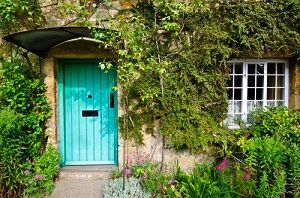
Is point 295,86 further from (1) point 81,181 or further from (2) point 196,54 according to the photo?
(1) point 81,181

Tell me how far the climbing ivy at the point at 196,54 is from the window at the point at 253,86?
1.02ft

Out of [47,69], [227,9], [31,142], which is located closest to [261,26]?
[227,9]

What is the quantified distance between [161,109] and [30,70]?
8.29 feet

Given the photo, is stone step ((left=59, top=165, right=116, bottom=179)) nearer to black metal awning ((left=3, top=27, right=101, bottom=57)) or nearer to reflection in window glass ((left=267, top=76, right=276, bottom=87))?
black metal awning ((left=3, top=27, right=101, bottom=57))

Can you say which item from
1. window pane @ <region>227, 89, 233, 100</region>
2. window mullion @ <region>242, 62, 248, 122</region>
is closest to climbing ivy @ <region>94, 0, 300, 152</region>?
window mullion @ <region>242, 62, 248, 122</region>

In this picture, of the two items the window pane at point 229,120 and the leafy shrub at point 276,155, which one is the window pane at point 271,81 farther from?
the window pane at point 229,120

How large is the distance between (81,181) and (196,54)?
3.21 meters

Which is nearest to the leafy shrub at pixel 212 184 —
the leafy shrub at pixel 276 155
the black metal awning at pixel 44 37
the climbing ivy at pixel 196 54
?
the leafy shrub at pixel 276 155

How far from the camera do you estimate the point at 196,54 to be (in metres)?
5.58

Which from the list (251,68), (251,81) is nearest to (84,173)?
(251,81)

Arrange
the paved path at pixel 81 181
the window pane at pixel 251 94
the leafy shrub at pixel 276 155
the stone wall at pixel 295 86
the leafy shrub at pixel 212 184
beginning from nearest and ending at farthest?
1. the leafy shrub at pixel 276 155
2. the leafy shrub at pixel 212 184
3. the paved path at pixel 81 181
4. the stone wall at pixel 295 86
5. the window pane at pixel 251 94

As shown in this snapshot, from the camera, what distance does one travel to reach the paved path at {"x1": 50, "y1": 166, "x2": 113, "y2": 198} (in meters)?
5.12

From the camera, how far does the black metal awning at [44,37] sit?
4730 millimetres

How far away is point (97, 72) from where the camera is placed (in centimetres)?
596
